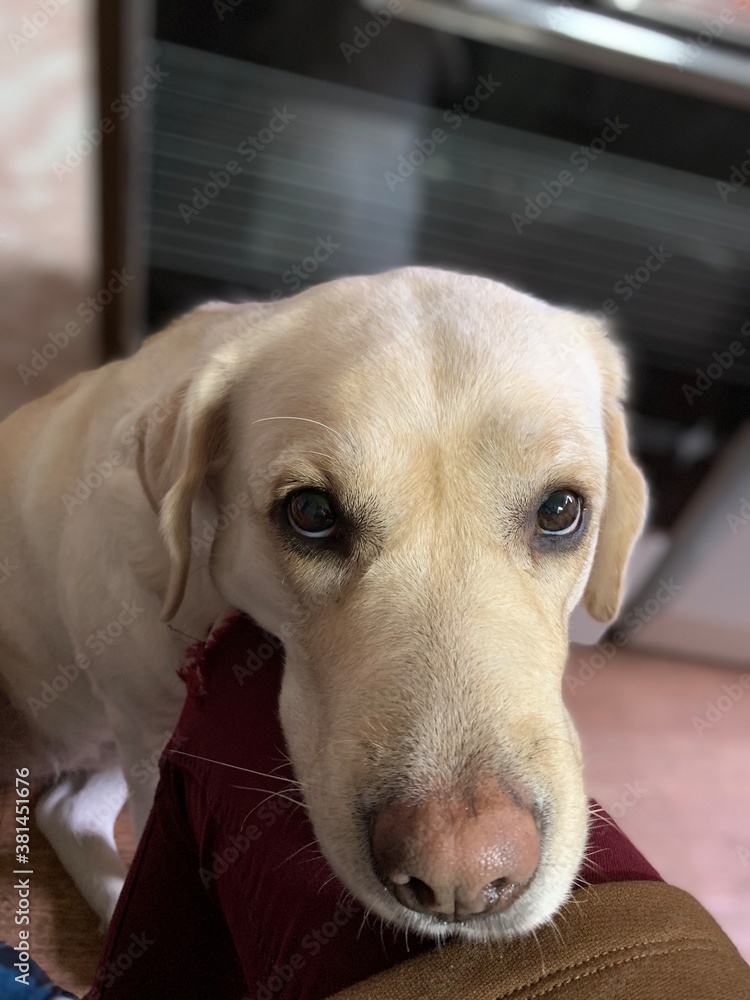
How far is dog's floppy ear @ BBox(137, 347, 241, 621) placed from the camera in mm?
1023

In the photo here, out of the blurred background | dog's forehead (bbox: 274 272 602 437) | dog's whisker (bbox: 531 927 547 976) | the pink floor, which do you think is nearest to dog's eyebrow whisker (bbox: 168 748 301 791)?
dog's whisker (bbox: 531 927 547 976)

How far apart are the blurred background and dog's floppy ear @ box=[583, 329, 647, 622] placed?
409 millimetres

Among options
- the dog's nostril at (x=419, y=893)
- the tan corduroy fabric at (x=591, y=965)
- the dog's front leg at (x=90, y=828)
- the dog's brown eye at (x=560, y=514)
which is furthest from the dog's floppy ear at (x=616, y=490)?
the dog's front leg at (x=90, y=828)

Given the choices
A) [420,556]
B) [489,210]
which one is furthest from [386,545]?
[489,210]

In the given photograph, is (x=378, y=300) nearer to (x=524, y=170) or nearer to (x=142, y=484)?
(x=142, y=484)

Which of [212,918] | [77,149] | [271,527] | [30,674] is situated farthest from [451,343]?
[77,149]

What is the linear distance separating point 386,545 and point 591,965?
499 mm

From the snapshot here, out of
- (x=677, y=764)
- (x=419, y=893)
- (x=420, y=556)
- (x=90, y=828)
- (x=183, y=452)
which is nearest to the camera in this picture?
(x=419, y=893)

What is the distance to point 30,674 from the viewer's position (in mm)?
1498

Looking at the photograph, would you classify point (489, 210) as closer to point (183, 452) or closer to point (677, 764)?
point (183, 452)

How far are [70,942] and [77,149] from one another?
209cm

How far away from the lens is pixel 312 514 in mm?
950

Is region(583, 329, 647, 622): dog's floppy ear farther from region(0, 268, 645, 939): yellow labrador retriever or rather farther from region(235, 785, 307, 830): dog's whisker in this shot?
region(235, 785, 307, 830): dog's whisker

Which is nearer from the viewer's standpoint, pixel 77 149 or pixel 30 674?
pixel 30 674
